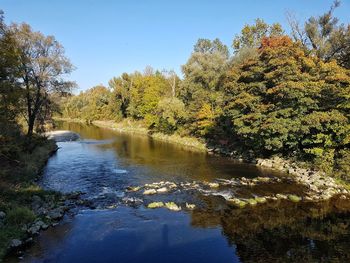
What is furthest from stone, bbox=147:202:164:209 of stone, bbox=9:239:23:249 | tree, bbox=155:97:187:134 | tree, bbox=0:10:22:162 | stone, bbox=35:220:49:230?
tree, bbox=155:97:187:134

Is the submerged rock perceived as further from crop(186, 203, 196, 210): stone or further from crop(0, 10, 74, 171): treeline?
crop(0, 10, 74, 171): treeline

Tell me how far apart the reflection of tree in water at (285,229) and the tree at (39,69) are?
27.1m

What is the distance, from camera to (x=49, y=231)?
16.9m

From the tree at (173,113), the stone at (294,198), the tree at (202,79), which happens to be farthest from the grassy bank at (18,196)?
the tree at (173,113)

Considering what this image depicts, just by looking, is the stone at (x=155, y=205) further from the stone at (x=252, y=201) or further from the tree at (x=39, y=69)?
the tree at (x=39, y=69)

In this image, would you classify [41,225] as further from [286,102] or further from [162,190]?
[286,102]

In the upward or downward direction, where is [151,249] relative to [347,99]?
downward

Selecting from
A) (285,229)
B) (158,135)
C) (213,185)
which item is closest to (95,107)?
(158,135)

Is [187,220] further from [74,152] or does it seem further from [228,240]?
[74,152]

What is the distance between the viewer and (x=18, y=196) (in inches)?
782

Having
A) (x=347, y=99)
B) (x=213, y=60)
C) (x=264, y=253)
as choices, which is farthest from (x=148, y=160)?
(x=213, y=60)

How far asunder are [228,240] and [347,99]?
18969mm

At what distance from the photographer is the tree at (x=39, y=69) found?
36.4 meters

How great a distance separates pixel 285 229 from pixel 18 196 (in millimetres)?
16535
